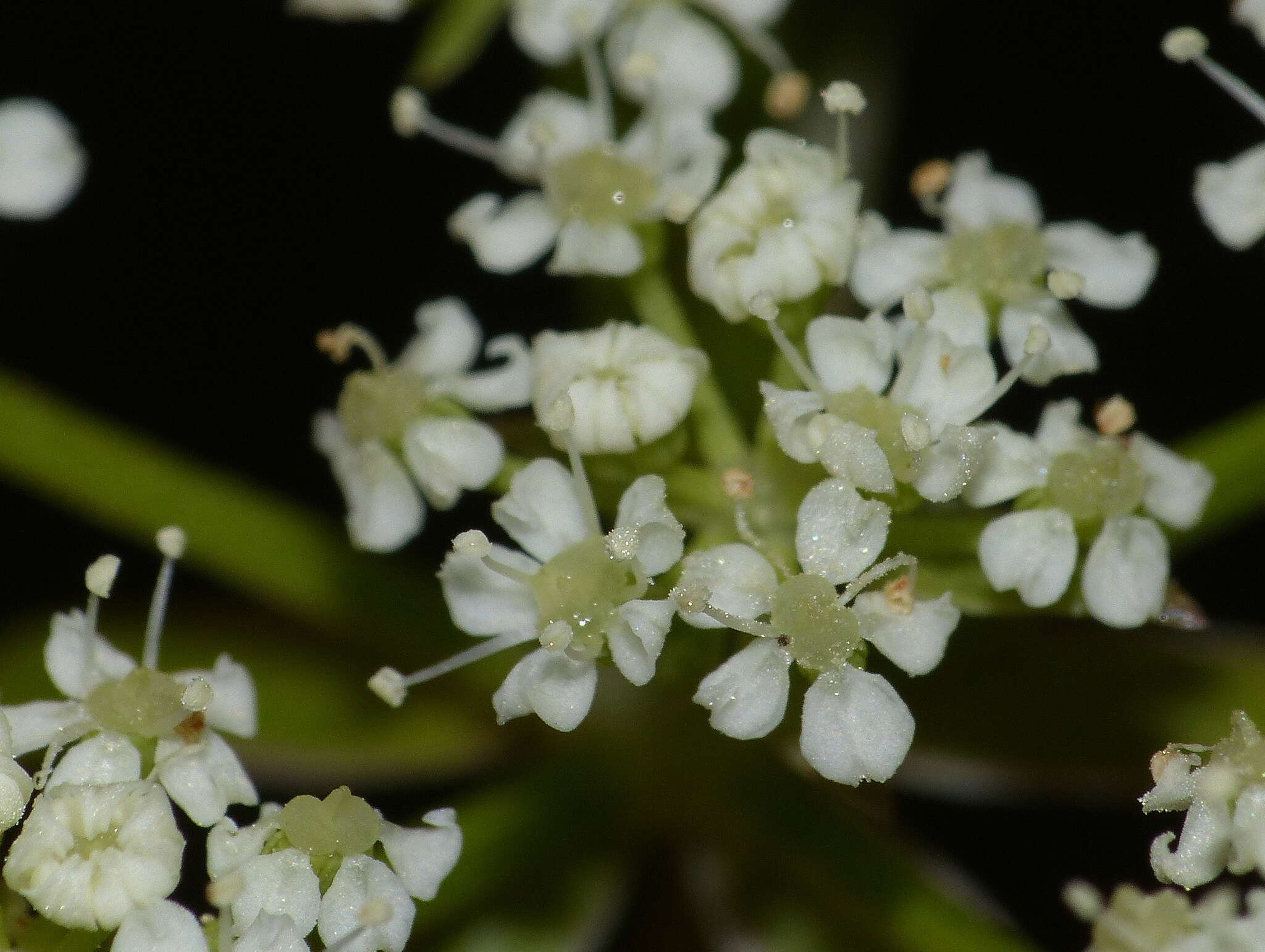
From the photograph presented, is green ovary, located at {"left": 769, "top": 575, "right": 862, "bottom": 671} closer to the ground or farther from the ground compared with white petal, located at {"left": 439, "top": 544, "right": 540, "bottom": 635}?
farther from the ground

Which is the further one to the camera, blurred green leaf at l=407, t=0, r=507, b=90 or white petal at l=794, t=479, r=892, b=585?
blurred green leaf at l=407, t=0, r=507, b=90

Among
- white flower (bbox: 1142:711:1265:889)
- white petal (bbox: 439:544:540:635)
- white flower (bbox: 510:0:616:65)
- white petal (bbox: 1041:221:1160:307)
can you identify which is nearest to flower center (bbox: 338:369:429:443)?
white petal (bbox: 439:544:540:635)

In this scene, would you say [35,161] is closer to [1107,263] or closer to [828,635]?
[828,635]

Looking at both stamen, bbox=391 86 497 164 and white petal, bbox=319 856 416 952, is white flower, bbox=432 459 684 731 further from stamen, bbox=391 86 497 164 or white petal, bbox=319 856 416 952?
stamen, bbox=391 86 497 164

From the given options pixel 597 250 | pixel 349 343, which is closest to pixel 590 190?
pixel 597 250

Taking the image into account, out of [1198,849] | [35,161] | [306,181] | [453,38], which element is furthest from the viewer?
[306,181]

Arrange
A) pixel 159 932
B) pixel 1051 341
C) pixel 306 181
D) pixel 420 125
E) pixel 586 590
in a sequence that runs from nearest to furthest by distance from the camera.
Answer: pixel 159 932 < pixel 586 590 < pixel 1051 341 < pixel 420 125 < pixel 306 181

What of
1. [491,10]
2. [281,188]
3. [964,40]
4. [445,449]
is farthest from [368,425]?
[964,40]
